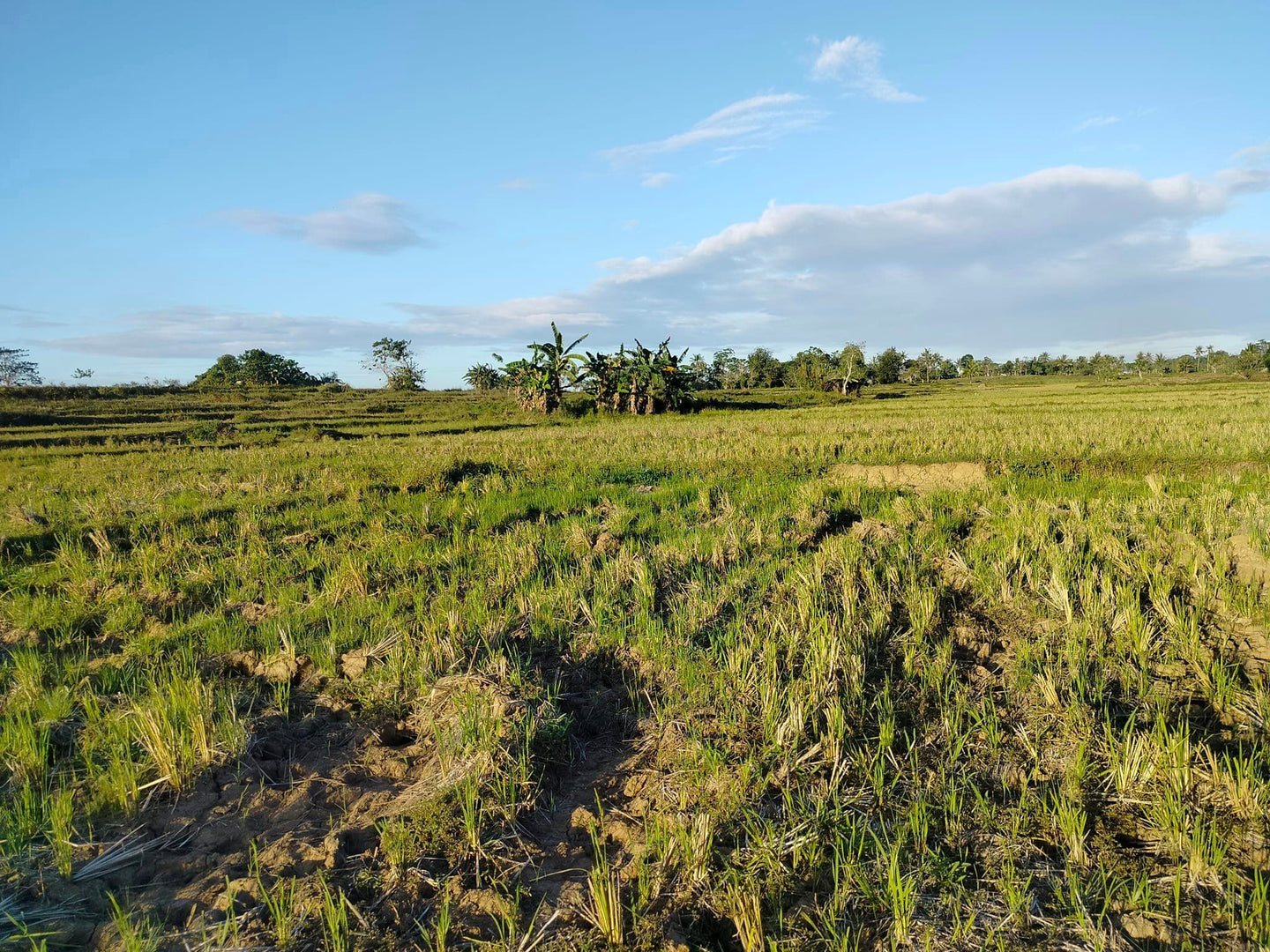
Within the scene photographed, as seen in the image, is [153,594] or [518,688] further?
[153,594]

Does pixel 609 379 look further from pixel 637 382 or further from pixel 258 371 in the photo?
pixel 258 371

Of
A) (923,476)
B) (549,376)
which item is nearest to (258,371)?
(549,376)

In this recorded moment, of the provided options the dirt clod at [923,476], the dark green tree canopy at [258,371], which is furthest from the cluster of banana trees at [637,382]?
the dark green tree canopy at [258,371]

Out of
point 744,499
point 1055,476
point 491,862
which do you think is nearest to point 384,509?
point 744,499

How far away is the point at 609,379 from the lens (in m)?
37.4

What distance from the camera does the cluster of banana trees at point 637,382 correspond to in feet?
120

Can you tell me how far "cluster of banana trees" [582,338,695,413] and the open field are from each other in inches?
1163

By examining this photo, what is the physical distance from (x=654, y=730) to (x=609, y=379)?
34.6m

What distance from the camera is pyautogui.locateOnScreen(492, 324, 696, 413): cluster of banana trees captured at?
3591 centimetres

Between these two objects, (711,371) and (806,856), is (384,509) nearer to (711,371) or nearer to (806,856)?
(806,856)

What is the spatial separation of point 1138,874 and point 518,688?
2.81 m

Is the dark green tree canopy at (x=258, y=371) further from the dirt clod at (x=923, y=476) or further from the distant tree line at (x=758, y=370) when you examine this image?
the dirt clod at (x=923, y=476)

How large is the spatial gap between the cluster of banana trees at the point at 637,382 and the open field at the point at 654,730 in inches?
1163

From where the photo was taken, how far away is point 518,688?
3.71m
